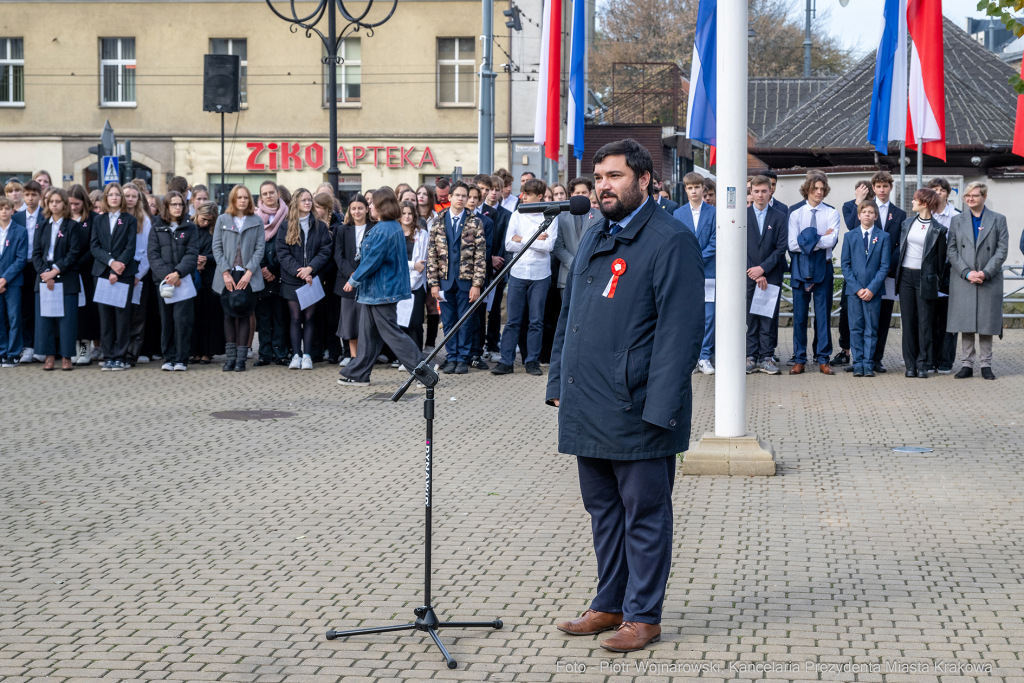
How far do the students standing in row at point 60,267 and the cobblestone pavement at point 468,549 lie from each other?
9.56 ft

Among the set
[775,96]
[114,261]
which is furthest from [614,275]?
[775,96]

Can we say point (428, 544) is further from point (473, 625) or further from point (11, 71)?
point (11, 71)

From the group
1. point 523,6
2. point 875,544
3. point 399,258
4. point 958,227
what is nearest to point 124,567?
point 875,544

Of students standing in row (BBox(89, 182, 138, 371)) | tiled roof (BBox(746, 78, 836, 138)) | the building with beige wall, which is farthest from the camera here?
tiled roof (BBox(746, 78, 836, 138))

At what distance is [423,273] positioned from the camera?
14195 mm

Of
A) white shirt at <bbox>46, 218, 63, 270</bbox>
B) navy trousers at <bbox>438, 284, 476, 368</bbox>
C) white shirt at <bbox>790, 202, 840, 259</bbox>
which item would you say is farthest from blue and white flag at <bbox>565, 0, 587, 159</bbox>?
white shirt at <bbox>46, 218, 63, 270</bbox>

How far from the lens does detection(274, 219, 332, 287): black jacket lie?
14.1 meters

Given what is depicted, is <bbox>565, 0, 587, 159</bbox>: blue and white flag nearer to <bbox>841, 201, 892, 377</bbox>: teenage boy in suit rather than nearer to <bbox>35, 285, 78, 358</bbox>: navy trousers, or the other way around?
<bbox>841, 201, 892, 377</bbox>: teenage boy in suit

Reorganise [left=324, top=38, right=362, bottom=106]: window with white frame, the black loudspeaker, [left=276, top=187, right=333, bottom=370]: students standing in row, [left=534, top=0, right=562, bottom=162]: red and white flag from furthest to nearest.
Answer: [left=324, top=38, right=362, bottom=106]: window with white frame < the black loudspeaker < [left=534, top=0, right=562, bottom=162]: red and white flag < [left=276, top=187, right=333, bottom=370]: students standing in row

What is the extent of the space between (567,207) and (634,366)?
26.7 inches

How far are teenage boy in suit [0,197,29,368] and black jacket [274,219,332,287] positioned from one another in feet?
9.83

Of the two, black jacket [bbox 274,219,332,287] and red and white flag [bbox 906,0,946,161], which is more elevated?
red and white flag [bbox 906,0,946,161]

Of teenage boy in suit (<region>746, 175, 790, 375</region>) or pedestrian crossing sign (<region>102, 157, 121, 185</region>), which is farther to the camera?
pedestrian crossing sign (<region>102, 157, 121, 185</region>)

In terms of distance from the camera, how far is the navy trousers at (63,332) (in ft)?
46.1
